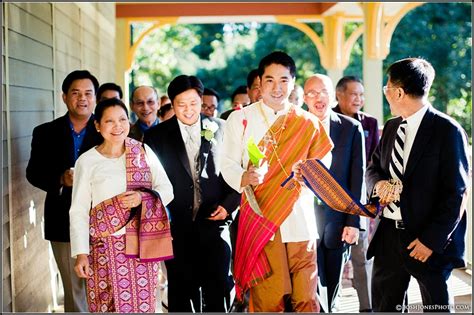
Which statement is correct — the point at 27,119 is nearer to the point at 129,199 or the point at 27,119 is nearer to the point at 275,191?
the point at 129,199

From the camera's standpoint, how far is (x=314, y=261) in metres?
4.98

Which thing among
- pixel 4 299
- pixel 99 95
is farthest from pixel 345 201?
pixel 99 95

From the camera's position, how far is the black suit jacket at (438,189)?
430 centimetres

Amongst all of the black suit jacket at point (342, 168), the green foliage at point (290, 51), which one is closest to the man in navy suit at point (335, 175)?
the black suit jacket at point (342, 168)

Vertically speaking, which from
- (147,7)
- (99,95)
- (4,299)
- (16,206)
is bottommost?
(4,299)

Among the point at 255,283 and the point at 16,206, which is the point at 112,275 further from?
the point at 16,206

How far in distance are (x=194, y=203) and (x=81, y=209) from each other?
3.05 ft

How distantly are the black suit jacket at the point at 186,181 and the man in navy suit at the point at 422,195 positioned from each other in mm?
1245

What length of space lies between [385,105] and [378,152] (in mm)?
27521

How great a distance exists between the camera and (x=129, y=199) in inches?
184

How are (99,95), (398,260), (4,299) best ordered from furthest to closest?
(99,95)
(4,299)
(398,260)

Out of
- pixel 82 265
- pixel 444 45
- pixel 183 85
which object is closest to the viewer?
pixel 82 265

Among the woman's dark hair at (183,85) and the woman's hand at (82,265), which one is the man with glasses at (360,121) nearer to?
the woman's dark hair at (183,85)

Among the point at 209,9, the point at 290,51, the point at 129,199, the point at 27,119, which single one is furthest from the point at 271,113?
the point at 290,51
